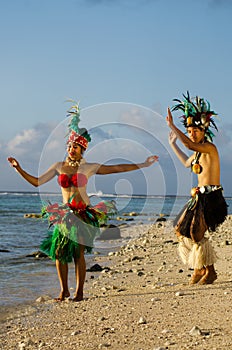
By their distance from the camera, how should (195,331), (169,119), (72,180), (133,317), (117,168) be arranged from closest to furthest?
(195,331), (133,317), (169,119), (72,180), (117,168)

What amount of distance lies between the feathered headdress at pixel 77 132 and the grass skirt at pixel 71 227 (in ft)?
2.45

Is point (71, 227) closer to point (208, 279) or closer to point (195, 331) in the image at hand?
point (208, 279)

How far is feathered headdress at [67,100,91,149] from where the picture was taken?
696cm

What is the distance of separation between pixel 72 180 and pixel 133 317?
1.96 meters

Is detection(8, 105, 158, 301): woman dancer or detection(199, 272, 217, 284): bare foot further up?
detection(8, 105, 158, 301): woman dancer

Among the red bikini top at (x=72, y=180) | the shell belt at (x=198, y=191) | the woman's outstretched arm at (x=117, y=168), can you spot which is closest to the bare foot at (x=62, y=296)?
the red bikini top at (x=72, y=180)

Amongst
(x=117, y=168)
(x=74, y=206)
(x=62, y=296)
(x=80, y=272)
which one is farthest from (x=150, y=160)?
(x=62, y=296)

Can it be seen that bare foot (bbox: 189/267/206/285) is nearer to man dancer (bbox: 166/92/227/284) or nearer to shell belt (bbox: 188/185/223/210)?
man dancer (bbox: 166/92/227/284)

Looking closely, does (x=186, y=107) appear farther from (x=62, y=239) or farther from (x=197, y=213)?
(x=62, y=239)

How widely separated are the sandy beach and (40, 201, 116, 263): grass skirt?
634 mm

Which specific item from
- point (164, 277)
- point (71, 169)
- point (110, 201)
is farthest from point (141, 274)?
point (71, 169)

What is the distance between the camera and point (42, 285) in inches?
347

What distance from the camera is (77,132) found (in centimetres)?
702

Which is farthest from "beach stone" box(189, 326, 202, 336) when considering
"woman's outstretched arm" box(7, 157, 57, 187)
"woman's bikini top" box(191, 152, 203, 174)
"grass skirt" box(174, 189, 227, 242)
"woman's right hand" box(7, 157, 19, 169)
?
"woman's right hand" box(7, 157, 19, 169)
